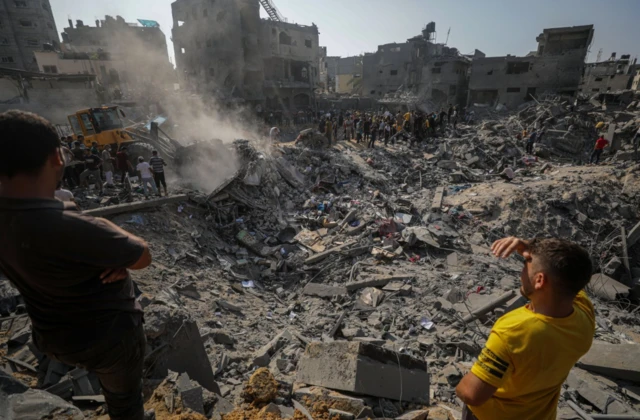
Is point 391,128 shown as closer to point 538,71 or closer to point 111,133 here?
point 111,133

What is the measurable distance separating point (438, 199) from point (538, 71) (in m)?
23.3

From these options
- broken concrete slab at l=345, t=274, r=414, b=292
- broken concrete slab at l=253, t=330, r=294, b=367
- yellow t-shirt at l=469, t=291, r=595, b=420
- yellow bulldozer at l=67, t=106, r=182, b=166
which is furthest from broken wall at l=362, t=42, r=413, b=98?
yellow t-shirt at l=469, t=291, r=595, b=420

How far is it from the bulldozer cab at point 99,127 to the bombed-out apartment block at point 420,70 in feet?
93.9

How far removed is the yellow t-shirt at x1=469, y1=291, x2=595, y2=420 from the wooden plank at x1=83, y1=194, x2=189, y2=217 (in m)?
7.37

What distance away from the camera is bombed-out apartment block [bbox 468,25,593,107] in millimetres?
24844

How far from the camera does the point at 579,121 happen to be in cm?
1894

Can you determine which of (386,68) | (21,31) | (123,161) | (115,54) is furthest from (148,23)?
(123,161)

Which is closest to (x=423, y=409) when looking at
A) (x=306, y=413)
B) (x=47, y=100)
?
(x=306, y=413)

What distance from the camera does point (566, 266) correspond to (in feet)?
4.54

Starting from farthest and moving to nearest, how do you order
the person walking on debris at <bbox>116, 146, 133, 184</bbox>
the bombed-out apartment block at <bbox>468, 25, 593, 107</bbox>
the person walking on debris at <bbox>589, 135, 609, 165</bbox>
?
1. the bombed-out apartment block at <bbox>468, 25, 593, 107</bbox>
2. the person walking on debris at <bbox>589, 135, 609, 165</bbox>
3. the person walking on debris at <bbox>116, 146, 133, 184</bbox>

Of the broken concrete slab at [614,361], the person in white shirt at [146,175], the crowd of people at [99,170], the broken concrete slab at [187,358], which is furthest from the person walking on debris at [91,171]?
the broken concrete slab at [614,361]

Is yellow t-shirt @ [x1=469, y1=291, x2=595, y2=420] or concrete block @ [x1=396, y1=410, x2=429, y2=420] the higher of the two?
yellow t-shirt @ [x1=469, y1=291, x2=595, y2=420]

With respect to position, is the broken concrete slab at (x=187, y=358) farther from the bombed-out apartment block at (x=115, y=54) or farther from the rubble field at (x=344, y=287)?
the bombed-out apartment block at (x=115, y=54)

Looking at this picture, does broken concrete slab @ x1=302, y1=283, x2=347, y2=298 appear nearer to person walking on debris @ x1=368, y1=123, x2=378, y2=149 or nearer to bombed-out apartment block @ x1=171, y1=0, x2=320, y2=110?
person walking on debris @ x1=368, y1=123, x2=378, y2=149
